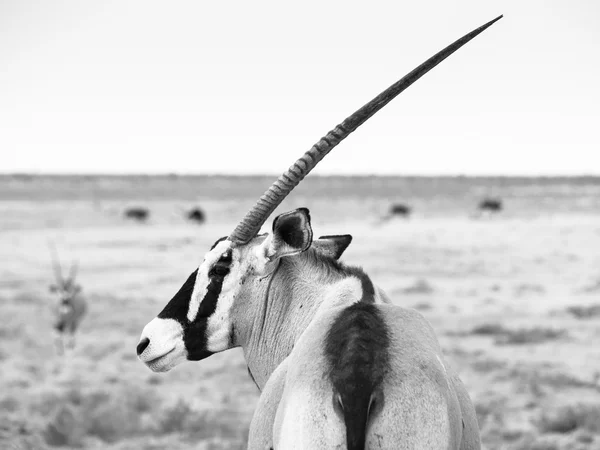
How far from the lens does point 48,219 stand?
51.6m

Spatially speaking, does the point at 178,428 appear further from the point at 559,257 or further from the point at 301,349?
the point at 559,257

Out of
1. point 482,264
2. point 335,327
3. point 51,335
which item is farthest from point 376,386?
point 482,264

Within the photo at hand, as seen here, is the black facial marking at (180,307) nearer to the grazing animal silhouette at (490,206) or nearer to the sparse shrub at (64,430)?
the sparse shrub at (64,430)

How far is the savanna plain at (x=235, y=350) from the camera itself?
9.54 metres

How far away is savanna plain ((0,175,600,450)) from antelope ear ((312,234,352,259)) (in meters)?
1.43

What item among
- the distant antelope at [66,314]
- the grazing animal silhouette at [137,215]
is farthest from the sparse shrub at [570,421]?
the grazing animal silhouette at [137,215]

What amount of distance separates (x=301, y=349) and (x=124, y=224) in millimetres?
48748

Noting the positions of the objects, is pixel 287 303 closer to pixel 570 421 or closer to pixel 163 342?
pixel 163 342

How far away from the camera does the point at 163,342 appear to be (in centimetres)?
365

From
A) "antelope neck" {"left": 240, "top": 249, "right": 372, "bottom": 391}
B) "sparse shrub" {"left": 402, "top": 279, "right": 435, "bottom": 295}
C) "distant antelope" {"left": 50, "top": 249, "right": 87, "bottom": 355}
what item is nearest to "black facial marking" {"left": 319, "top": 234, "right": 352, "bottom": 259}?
"antelope neck" {"left": 240, "top": 249, "right": 372, "bottom": 391}

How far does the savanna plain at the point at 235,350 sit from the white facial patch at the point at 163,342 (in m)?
A: 1.88

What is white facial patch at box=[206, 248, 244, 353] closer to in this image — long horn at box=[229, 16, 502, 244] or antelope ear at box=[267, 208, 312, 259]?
antelope ear at box=[267, 208, 312, 259]

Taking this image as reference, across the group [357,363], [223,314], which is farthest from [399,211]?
[357,363]

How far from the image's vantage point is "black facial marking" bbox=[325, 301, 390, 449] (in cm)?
236
